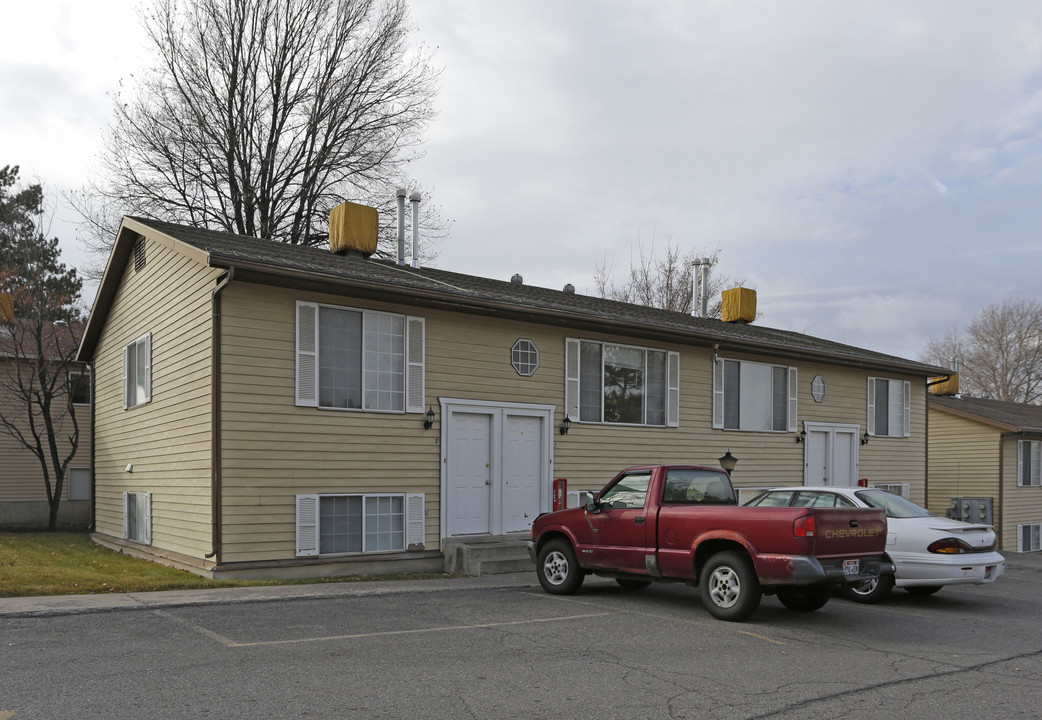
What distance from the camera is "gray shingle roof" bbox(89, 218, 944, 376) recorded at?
41.5ft

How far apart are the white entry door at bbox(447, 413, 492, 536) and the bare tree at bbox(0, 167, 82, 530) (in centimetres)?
1455

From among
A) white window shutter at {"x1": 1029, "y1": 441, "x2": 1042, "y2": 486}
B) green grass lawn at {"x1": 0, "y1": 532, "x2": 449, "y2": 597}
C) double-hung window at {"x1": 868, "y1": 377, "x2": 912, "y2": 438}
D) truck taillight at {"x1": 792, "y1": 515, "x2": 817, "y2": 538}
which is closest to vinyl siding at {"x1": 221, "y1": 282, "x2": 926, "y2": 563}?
green grass lawn at {"x1": 0, "y1": 532, "x2": 449, "y2": 597}

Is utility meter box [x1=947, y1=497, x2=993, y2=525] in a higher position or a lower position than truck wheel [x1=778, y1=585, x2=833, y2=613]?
lower

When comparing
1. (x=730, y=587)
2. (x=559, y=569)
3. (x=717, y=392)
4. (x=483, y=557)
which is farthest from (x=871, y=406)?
(x=730, y=587)

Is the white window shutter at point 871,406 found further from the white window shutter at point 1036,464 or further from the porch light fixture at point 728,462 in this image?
the white window shutter at point 1036,464

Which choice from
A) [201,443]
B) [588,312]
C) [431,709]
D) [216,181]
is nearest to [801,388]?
[588,312]

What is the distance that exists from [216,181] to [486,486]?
17.1 metres

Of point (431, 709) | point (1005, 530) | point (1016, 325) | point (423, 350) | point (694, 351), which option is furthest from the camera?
point (1016, 325)

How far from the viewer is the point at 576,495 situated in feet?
52.9

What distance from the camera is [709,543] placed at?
9.52 m

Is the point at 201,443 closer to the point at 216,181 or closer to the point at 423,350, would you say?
the point at 423,350

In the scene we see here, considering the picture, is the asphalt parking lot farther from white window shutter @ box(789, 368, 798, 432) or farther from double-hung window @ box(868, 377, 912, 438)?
double-hung window @ box(868, 377, 912, 438)

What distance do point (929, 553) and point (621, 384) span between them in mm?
7140

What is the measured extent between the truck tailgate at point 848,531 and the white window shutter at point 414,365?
23.3 ft
